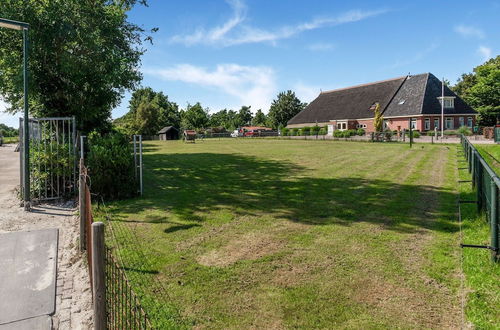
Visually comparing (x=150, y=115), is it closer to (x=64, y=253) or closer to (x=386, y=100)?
(x=386, y=100)

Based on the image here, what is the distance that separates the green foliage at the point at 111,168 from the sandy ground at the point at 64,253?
108 cm

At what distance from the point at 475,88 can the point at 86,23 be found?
203ft

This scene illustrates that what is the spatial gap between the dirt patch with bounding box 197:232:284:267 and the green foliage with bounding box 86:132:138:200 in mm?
5301

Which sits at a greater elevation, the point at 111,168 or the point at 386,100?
the point at 386,100

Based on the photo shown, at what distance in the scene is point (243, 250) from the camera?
6.16m

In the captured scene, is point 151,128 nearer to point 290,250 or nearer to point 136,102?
point 136,102

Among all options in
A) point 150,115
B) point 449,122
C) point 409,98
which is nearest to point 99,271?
point 449,122

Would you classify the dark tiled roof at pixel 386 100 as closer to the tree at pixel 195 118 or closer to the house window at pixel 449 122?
the house window at pixel 449 122

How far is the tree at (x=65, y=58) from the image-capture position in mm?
13125

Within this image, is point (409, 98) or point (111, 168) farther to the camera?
point (409, 98)

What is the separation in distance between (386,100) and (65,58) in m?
54.5

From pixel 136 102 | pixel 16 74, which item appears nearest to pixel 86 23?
pixel 16 74

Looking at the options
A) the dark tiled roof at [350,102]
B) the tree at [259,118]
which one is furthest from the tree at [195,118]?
the tree at [259,118]

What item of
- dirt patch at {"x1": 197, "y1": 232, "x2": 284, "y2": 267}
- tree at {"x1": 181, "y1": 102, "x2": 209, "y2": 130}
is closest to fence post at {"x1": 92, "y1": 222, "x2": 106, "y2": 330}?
dirt patch at {"x1": 197, "y1": 232, "x2": 284, "y2": 267}
